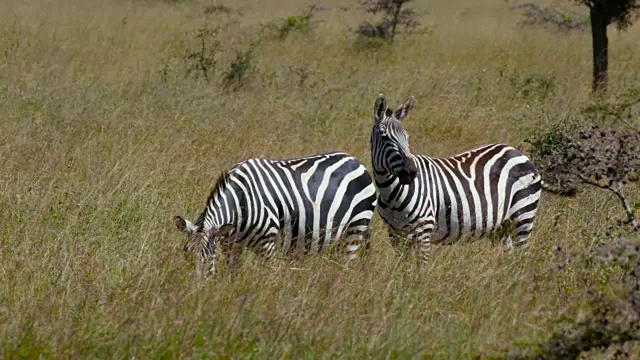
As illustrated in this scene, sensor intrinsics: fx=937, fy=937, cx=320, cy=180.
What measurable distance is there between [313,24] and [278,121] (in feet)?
30.5

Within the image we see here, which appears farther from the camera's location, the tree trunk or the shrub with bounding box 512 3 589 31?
the shrub with bounding box 512 3 589 31

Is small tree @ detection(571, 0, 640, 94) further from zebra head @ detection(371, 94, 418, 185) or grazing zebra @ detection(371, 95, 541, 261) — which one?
zebra head @ detection(371, 94, 418, 185)

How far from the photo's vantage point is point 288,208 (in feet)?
19.9

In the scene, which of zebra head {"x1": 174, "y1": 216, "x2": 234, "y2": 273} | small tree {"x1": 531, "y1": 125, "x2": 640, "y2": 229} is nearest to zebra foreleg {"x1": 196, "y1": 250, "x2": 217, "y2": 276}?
zebra head {"x1": 174, "y1": 216, "x2": 234, "y2": 273}

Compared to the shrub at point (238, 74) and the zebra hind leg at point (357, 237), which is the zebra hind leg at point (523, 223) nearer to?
the zebra hind leg at point (357, 237)

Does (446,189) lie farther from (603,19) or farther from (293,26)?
(293,26)

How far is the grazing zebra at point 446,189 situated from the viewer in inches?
254

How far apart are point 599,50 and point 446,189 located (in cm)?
967

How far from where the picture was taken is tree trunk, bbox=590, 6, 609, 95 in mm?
15205

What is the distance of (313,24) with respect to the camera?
20094 mm

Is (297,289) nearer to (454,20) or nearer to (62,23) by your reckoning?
(62,23)

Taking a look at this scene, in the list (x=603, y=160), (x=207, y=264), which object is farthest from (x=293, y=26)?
(x=207, y=264)

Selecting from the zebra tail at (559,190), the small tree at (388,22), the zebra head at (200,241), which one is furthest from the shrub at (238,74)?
the zebra head at (200,241)

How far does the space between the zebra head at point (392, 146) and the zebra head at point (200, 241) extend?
153 centimetres
